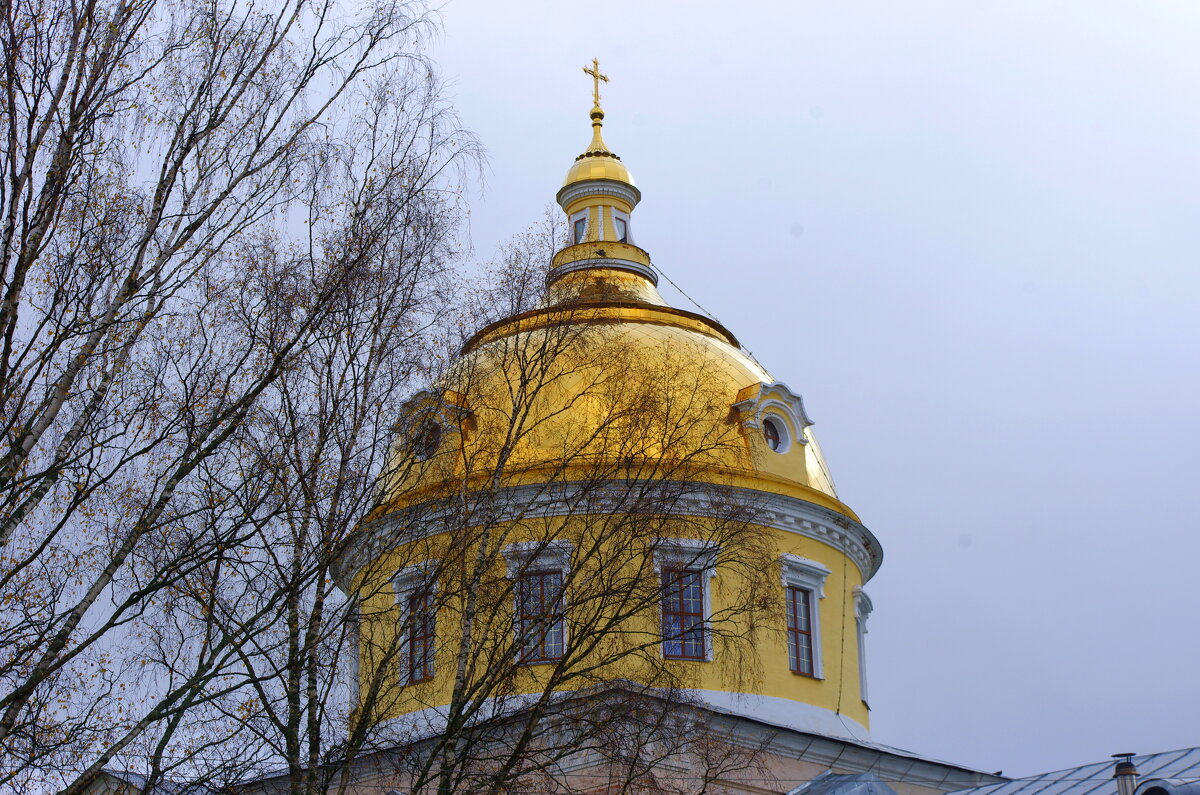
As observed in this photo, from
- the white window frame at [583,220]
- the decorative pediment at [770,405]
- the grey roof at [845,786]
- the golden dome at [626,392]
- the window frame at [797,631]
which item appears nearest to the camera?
the golden dome at [626,392]

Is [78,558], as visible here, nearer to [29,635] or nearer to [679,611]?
[29,635]

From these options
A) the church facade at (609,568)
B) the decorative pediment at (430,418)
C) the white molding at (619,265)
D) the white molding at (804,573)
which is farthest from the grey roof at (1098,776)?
the white molding at (619,265)

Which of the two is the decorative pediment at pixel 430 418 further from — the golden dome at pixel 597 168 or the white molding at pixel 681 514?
the golden dome at pixel 597 168

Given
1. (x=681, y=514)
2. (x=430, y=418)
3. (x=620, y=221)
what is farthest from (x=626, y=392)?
(x=620, y=221)

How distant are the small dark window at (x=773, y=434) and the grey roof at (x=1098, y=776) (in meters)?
6.56

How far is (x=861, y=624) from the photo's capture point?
25.1m

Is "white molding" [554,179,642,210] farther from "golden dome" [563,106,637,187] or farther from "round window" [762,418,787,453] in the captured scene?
"round window" [762,418,787,453]

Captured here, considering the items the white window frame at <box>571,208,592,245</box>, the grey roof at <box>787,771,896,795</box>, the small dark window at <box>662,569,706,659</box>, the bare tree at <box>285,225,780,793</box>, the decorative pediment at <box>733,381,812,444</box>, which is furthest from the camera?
the white window frame at <box>571,208,592,245</box>

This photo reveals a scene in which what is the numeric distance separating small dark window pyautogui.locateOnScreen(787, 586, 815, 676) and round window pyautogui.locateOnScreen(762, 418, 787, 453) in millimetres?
2454

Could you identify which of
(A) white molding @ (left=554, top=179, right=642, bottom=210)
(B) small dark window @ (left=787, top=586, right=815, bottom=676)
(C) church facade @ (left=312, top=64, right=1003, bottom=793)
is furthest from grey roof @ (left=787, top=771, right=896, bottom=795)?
(A) white molding @ (left=554, top=179, right=642, bottom=210)

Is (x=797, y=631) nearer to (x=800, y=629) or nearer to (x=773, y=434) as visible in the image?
(x=800, y=629)

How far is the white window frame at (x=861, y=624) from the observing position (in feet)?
81.0

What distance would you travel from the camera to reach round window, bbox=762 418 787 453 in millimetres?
24547

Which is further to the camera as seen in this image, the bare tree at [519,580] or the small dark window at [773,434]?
the small dark window at [773,434]
